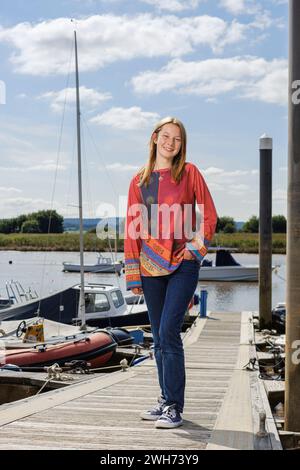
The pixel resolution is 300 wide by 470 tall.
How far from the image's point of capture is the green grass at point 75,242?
6850cm

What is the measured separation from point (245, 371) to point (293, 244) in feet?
8.10

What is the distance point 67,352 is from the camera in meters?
10.1

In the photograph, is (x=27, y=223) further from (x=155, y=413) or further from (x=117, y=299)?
(x=155, y=413)

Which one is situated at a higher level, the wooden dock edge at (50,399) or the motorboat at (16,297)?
the wooden dock edge at (50,399)

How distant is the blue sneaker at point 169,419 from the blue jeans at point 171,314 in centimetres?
4

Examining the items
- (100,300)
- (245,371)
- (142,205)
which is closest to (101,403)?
(142,205)

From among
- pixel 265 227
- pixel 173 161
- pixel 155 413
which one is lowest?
pixel 155 413

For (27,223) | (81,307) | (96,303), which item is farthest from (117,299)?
(27,223)

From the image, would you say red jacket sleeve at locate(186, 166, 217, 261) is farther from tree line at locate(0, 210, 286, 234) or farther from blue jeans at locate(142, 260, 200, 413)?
tree line at locate(0, 210, 286, 234)

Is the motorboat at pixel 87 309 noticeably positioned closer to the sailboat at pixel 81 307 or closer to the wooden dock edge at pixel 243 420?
the sailboat at pixel 81 307

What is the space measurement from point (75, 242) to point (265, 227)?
2575 inches

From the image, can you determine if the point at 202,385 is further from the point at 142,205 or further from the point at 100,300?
the point at 100,300

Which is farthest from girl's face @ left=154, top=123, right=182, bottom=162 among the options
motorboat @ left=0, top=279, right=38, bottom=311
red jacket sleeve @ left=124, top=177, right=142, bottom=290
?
motorboat @ left=0, top=279, right=38, bottom=311

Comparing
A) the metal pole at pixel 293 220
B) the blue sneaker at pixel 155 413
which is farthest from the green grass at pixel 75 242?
the blue sneaker at pixel 155 413
